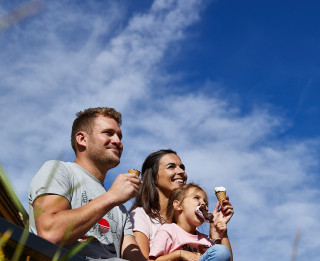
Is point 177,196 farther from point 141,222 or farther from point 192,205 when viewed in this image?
point 141,222

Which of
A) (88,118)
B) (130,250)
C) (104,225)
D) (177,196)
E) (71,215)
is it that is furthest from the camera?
(177,196)

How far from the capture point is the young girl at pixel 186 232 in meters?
3.99

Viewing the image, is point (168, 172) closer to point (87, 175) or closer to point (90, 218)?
point (87, 175)

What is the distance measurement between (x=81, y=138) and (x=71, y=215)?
4.52ft

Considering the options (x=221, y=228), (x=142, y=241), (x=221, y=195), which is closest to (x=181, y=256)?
(x=142, y=241)

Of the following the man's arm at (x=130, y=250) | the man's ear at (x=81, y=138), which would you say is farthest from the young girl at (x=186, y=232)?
the man's ear at (x=81, y=138)

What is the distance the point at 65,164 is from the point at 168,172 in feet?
6.56

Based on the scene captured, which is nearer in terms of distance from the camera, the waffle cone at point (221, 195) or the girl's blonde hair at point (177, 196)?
the girl's blonde hair at point (177, 196)

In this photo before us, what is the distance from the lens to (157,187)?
5.25 meters

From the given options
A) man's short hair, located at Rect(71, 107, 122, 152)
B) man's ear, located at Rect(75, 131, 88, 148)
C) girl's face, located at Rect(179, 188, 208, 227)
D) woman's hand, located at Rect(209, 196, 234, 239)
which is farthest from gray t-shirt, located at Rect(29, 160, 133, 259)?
woman's hand, located at Rect(209, 196, 234, 239)

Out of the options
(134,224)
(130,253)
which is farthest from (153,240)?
(130,253)

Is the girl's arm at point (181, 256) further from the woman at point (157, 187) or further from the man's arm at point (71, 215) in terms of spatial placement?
the man's arm at point (71, 215)

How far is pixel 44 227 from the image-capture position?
103 inches

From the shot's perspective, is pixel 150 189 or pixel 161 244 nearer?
pixel 161 244
